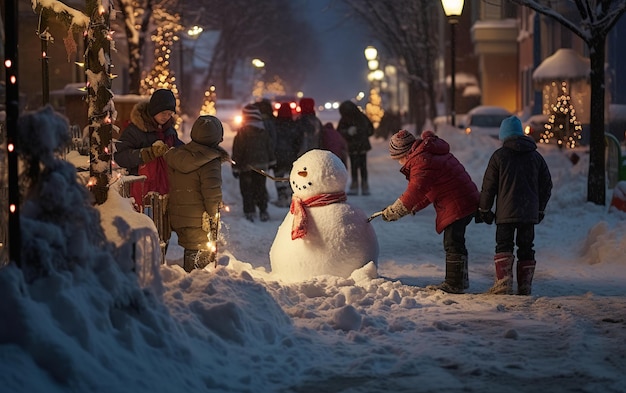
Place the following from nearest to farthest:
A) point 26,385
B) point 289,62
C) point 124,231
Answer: point 26,385
point 124,231
point 289,62

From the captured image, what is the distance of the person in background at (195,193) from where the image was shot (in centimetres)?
904

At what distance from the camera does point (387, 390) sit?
566cm

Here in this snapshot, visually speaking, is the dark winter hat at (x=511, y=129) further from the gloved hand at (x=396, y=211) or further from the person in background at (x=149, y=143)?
the person in background at (x=149, y=143)

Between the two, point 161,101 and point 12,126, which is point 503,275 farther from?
point 12,126

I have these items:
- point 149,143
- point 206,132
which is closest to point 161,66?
point 149,143

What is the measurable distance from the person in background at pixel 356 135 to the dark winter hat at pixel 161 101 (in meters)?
9.20

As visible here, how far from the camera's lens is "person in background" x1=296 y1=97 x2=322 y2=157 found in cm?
1633

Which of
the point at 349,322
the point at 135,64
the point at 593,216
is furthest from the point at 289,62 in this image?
the point at 349,322

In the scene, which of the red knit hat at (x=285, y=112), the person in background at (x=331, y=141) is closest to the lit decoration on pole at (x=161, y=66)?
the red knit hat at (x=285, y=112)

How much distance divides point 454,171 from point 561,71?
26423mm

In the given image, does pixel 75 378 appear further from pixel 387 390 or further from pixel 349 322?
pixel 349 322

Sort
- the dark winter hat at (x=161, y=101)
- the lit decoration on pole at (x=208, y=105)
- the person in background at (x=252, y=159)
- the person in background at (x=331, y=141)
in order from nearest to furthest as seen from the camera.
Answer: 1. the dark winter hat at (x=161, y=101)
2. the person in background at (x=252, y=159)
3. the person in background at (x=331, y=141)
4. the lit decoration on pole at (x=208, y=105)

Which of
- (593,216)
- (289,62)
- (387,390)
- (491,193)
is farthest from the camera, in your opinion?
(289,62)

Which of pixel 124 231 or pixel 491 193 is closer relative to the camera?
pixel 124 231
